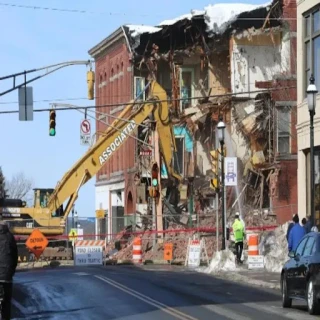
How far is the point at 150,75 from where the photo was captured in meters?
61.6

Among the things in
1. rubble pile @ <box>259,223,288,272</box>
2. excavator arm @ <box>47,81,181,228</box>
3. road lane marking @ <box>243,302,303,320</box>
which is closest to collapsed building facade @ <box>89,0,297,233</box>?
excavator arm @ <box>47,81,181,228</box>

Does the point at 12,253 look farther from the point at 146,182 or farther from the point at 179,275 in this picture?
the point at 146,182

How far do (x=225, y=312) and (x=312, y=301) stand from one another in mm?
1650

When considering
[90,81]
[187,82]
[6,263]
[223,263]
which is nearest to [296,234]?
[223,263]

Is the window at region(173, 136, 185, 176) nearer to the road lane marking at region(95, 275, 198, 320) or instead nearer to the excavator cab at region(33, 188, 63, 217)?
the excavator cab at region(33, 188, 63, 217)

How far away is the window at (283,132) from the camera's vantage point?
47506 mm

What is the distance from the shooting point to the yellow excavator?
41656 millimetres

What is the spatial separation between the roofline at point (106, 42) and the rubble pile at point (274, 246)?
26788mm

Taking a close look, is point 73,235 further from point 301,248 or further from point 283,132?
point 301,248

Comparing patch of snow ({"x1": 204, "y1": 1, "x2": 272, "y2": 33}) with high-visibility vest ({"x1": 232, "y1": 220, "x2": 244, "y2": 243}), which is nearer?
high-visibility vest ({"x1": 232, "y1": 220, "x2": 244, "y2": 243})

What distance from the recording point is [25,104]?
29422 millimetres

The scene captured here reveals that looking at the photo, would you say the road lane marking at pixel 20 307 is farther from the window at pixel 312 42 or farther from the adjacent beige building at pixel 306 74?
the window at pixel 312 42

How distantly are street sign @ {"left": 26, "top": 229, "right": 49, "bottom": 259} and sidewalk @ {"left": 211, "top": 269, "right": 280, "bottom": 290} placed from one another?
995cm

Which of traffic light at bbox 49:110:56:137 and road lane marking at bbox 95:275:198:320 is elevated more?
traffic light at bbox 49:110:56:137
